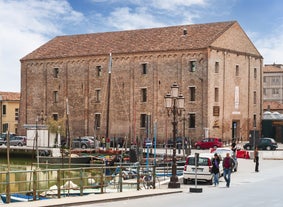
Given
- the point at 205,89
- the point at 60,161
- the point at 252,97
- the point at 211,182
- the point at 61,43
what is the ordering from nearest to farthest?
the point at 211,182
the point at 60,161
the point at 205,89
the point at 252,97
the point at 61,43

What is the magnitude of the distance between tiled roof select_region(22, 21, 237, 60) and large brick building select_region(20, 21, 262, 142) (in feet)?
0.38

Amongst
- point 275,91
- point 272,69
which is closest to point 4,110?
point 272,69

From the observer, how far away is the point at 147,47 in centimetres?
7300

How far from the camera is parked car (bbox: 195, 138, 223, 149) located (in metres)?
64.1

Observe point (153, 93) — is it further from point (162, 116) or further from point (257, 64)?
point (257, 64)

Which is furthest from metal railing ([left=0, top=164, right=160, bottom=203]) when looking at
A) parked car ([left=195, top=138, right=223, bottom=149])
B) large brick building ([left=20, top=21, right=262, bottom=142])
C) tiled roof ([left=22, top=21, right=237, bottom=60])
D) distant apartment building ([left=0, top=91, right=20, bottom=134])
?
distant apartment building ([left=0, top=91, right=20, bottom=134])

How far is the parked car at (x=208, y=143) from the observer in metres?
64.1

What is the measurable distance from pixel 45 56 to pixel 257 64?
81.3 feet

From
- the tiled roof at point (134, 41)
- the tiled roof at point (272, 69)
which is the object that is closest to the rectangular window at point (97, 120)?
the tiled roof at point (134, 41)

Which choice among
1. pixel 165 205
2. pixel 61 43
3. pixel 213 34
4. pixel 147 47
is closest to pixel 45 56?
pixel 61 43

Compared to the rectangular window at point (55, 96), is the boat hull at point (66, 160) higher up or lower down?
lower down

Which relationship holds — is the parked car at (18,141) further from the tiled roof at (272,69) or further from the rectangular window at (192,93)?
the tiled roof at (272,69)

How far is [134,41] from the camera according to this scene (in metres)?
75.7

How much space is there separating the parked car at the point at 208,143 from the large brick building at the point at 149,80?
2.68m
